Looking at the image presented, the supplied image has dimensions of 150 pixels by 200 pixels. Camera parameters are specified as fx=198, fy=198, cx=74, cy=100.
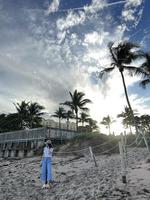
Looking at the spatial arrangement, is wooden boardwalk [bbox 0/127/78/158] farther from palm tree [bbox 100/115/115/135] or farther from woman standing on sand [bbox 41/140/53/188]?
palm tree [bbox 100/115/115/135]

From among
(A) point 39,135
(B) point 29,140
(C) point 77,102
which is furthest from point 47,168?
(C) point 77,102

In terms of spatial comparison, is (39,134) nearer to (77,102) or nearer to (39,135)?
(39,135)

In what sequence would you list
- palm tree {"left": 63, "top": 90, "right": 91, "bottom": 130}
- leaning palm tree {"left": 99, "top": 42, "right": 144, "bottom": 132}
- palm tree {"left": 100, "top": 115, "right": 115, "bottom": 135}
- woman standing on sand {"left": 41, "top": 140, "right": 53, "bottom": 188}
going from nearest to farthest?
woman standing on sand {"left": 41, "top": 140, "right": 53, "bottom": 188} < leaning palm tree {"left": 99, "top": 42, "right": 144, "bottom": 132} < palm tree {"left": 63, "top": 90, "right": 91, "bottom": 130} < palm tree {"left": 100, "top": 115, "right": 115, "bottom": 135}

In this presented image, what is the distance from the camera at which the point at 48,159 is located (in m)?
7.49

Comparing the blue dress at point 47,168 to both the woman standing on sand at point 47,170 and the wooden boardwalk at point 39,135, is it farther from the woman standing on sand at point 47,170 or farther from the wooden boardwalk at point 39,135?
the wooden boardwalk at point 39,135

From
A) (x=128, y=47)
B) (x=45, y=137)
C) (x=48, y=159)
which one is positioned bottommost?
(x=48, y=159)

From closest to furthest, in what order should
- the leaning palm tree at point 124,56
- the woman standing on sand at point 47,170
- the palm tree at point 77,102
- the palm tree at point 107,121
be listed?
1. the woman standing on sand at point 47,170
2. the leaning palm tree at point 124,56
3. the palm tree at point 77,102
4. the palm tree at point 107,121

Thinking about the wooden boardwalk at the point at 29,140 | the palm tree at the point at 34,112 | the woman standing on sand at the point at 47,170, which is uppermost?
the palm tree at the point at 34,112

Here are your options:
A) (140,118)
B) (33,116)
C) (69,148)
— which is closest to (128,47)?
(69,148)

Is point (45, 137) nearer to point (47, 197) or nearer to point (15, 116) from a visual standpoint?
point (47, 197)

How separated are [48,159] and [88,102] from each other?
28493 mm

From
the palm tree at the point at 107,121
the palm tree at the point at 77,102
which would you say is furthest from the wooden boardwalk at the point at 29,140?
the palm tree at the point at 107,121

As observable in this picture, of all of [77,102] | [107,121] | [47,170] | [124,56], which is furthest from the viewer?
[107,121]

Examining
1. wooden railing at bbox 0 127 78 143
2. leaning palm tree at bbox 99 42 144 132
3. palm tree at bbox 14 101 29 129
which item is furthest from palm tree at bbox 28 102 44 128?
leaning palm tree at bbox 99 42 144 132
